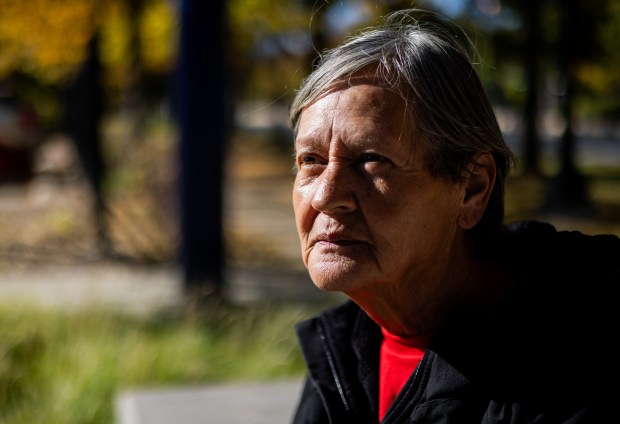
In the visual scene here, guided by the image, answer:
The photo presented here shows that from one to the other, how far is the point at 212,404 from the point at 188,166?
10.1 feet

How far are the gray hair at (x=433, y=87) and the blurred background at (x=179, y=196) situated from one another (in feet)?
1.34

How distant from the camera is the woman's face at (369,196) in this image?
5.09 feet

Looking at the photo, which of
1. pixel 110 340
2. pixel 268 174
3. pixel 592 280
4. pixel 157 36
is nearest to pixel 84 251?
pixel 110 340

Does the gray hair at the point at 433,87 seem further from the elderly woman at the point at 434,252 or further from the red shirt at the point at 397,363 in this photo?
the red shirt at the point at 397,363

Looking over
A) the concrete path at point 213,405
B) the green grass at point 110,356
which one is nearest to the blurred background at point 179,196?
the green grass at point 110,356

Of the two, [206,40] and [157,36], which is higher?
[206,40]

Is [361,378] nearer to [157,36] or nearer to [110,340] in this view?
[110,340]

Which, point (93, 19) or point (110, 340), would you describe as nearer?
point (110, 340)

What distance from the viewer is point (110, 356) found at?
177 inches

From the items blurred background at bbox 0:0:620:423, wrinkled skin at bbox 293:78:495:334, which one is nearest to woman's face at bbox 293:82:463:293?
wrinkled skin at bbox 293:78:495:334

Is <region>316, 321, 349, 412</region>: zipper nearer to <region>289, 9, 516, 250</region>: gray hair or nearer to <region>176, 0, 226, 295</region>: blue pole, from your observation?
<region>289, 9, 516, 250</region>: gray hair

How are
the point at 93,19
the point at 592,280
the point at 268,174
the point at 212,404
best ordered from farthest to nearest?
the point at 268,174, the point at 93,19, the point at 212,404, the point at 592,280

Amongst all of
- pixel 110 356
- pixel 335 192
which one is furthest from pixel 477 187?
pixel 110 356

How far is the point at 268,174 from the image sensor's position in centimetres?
1908
